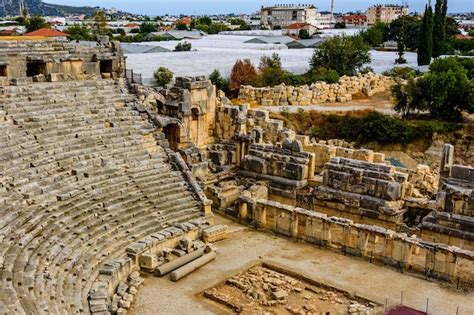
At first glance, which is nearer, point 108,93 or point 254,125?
point 108,93

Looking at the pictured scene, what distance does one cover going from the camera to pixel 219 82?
39969 millimetres

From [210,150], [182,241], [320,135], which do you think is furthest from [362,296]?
[320,135]

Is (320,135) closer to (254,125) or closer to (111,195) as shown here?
(254,125)

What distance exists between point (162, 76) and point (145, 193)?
21.6m

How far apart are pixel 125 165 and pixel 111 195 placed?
1508 millimetres

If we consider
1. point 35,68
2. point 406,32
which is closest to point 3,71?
point 35,68

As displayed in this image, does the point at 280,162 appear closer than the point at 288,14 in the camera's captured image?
Yes

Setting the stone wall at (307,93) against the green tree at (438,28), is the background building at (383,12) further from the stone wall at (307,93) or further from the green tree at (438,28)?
the stone wall at (307,93)

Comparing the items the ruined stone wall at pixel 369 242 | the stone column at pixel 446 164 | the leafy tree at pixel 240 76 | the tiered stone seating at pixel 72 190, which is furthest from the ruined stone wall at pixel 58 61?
the leafy tree at pixel 240 76

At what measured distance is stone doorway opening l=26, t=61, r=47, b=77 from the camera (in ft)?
64.3

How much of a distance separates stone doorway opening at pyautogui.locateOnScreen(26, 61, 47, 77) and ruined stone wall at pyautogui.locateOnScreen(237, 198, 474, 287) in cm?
825

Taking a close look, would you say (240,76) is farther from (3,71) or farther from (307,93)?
(3,71)

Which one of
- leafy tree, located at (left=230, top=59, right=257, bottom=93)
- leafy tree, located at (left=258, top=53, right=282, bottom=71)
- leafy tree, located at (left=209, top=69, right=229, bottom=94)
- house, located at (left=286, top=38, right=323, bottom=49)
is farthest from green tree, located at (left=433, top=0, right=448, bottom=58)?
leafy tree, located at (left=209, top=69, right=229, bottom=94)

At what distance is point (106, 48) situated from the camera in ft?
71.6
